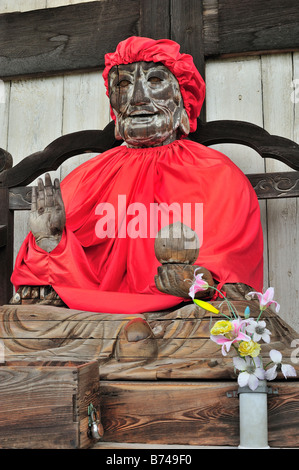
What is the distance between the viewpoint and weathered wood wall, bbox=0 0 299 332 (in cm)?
247

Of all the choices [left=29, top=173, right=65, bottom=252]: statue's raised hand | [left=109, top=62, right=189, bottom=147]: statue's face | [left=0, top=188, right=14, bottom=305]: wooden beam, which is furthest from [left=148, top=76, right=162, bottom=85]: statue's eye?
[left=0, top=188, right=14, bottom=305]: wooden beam

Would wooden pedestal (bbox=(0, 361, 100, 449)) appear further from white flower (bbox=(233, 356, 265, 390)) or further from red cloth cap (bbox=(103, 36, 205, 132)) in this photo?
red cloth cap (bbox=(103, 36, 205, 132))

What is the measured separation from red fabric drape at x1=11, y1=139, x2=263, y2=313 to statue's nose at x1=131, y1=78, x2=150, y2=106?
6.5 inches

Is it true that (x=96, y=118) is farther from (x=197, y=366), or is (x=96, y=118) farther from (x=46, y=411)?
(x=46, y=411)

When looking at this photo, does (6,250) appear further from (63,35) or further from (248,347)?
(248,347)

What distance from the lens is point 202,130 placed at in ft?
7.88

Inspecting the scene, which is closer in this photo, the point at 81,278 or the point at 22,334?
the point at 22,334

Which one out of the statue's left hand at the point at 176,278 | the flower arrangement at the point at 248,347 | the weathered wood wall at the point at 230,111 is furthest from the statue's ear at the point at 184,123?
the flower arrangement at the point at 248,347

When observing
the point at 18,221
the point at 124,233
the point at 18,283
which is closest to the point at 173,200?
the point at 124,233

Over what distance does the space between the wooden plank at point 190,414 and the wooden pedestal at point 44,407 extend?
5.1 inches

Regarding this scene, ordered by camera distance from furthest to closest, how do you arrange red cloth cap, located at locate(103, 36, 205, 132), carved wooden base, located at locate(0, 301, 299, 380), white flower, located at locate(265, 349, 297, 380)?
red cloth cap, located at locate(103, 36, 205, 132)
carved wooden base, located at locate(0, 301, 299, 380)
white flower, located at locate(265, 349, 297, 380)

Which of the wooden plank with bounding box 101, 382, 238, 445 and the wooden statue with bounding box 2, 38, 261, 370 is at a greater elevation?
the wooden statue with bounding box 2, 38, 261, 370

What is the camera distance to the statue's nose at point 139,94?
7.13ft

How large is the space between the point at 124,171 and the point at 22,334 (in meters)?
0.70
